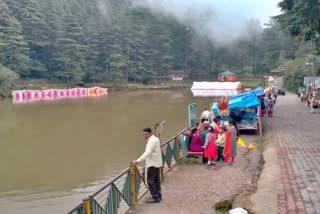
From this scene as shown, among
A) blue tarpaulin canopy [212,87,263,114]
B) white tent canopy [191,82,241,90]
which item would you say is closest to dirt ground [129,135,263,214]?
blue tarpaulin canopy [212,87,263,114]

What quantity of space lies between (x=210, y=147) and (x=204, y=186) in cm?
224

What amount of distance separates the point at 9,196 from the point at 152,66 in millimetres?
77462

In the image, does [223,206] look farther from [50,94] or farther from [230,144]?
[50,94]

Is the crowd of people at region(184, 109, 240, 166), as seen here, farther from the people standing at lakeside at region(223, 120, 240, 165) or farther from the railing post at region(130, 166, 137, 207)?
the railing post at region(130, 166, 137, 207)

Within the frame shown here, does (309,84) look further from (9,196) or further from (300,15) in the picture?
(9,196)

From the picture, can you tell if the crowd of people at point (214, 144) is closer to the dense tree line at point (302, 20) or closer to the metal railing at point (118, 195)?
the metal railing at point (118, 195)

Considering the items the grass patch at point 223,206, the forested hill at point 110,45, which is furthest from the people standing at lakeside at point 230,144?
the forested hill at point 110,45

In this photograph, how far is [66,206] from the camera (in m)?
10.9

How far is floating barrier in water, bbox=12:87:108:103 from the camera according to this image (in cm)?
5550

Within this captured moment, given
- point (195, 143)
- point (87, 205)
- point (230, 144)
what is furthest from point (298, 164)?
point (87, 205)

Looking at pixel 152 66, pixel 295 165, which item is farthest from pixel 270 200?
pixel 152 66

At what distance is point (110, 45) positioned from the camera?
8288cm

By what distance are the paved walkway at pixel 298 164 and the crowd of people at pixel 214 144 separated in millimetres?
1444

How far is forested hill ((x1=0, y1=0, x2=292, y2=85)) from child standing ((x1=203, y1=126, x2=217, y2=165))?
4963cm
